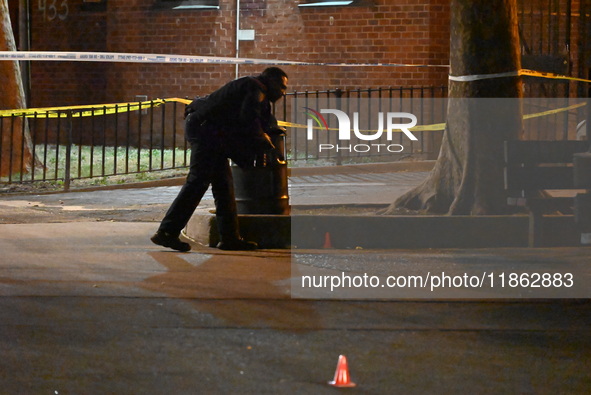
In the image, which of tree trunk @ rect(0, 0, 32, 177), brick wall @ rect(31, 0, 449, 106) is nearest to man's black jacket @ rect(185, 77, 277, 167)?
tree trunk @ rect(0, 0, 32, 177)

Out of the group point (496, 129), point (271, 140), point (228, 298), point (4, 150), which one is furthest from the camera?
point (4, 150)

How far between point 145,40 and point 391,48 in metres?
4.56

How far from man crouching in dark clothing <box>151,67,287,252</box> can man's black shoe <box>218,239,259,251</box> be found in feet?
0.37

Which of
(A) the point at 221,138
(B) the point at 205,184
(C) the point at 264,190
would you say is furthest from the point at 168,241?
(C) the point at 264,190

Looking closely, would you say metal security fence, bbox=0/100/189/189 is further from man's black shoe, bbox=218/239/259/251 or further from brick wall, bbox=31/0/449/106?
man's black shoe, bbox=218/239/259/251

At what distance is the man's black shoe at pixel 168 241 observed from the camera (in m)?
9.05

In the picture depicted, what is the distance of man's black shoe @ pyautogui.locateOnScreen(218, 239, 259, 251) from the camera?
30.2ft

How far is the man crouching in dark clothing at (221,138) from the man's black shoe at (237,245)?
0.11 m

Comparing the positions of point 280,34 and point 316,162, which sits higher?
point 280,34

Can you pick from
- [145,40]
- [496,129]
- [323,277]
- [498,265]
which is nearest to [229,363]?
[323,277]

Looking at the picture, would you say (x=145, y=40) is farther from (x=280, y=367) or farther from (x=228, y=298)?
(x=280, y=367)

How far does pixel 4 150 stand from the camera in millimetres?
15328

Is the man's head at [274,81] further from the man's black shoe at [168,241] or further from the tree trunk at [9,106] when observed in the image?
the tree trunk at [9,106]

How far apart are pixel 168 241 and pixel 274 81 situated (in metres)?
1.59
